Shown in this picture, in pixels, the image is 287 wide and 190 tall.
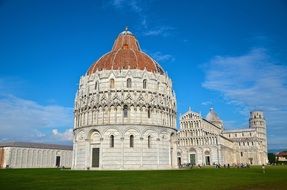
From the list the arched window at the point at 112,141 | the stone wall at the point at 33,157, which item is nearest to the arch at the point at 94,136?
the arched window at the point at 112,141

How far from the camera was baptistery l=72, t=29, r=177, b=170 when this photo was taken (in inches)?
2044

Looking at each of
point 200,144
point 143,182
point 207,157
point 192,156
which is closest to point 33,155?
point 192,156

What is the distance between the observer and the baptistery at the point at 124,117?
5191 cm

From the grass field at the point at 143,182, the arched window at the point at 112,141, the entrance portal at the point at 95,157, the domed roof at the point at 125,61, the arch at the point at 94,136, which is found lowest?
the grass field at the point at 143,182

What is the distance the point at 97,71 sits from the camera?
5747 centimetres

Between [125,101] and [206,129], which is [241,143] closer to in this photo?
[206,129]

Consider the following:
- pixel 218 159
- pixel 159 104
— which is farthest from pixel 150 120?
pixel 218 159

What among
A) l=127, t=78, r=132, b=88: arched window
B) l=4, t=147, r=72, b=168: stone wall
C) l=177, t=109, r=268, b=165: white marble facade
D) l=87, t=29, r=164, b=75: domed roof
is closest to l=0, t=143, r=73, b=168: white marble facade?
l=4, t=147, r=72, b=168: stone wall

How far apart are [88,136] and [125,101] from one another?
8.75m

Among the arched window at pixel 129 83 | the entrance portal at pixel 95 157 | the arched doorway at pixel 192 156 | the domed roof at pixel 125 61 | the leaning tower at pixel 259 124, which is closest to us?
the entrance portal at pixel 95 157

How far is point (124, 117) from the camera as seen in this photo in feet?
173

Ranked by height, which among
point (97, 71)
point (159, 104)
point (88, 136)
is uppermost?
point (97, 71)

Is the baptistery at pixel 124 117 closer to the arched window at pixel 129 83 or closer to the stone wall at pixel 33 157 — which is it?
the arched window at pixel 129 83

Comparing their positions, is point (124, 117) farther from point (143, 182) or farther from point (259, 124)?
point (259, 124)
